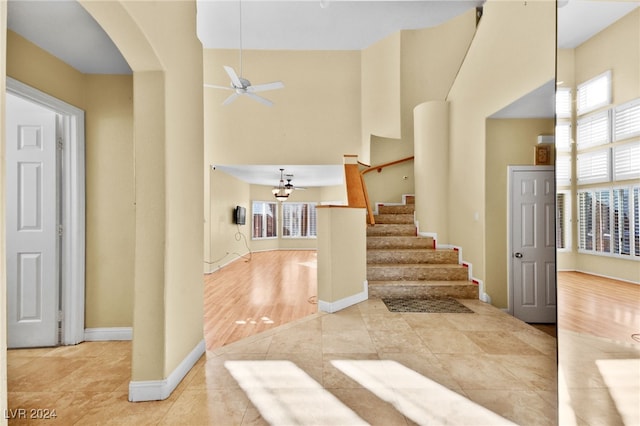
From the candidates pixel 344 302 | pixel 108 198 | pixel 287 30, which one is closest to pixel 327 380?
pixel 344 302

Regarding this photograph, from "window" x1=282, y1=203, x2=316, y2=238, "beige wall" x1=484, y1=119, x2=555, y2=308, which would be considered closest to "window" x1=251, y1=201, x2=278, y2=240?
"window" x1=282, y1=203, x2=316, y2=238

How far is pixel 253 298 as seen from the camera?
4422 millimetres

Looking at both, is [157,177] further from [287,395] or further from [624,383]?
[624,383]

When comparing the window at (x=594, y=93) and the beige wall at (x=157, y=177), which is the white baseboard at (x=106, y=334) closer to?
the beige wall at (x=157, y=177)

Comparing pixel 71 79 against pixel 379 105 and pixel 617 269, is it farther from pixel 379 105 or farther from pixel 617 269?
pixel 379 105

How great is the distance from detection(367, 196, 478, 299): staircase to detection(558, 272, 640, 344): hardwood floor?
205 cm

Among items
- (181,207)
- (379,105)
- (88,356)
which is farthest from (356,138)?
(88,356)

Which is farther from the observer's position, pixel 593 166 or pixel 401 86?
pixel 401 86

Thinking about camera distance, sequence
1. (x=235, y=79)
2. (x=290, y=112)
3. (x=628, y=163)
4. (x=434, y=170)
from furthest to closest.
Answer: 1. (x=290, y=112)
2. (x=434, y=170)
3. (x=235, y=79)
4. (x=628, y=163)

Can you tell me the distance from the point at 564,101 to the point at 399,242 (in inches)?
127

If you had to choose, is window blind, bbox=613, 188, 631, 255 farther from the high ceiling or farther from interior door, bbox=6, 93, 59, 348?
interior door, bbox=6, 93, 59, 348

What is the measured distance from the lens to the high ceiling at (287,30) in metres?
2.37

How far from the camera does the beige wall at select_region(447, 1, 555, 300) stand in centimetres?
301

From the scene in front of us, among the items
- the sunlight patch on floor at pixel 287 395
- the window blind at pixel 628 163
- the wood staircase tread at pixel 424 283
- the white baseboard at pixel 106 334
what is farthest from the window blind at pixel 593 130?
the white baseboard at pixel 106 334
